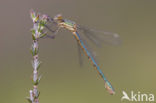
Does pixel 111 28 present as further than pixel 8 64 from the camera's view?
Yes

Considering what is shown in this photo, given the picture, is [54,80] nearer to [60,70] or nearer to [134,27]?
[60,70]

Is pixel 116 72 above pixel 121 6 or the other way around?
the other way around

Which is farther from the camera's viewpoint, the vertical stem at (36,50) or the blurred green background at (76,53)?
the blurred green background at (76,53)

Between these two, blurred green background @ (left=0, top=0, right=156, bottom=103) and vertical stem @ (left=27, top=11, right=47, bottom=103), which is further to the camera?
blurred green background @ (left=0, top=0, right=156, bottom=103)

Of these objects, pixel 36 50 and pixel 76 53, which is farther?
pixel 76 53

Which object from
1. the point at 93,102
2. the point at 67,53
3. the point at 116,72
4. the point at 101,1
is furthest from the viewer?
the point at 101,1

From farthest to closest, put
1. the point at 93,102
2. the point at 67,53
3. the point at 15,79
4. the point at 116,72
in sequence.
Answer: the point at 67,53
the point at 116,72
the point at 15,79
the point at 93,102

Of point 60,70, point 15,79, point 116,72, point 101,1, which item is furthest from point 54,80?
point 101,1

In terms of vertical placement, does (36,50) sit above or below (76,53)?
below
